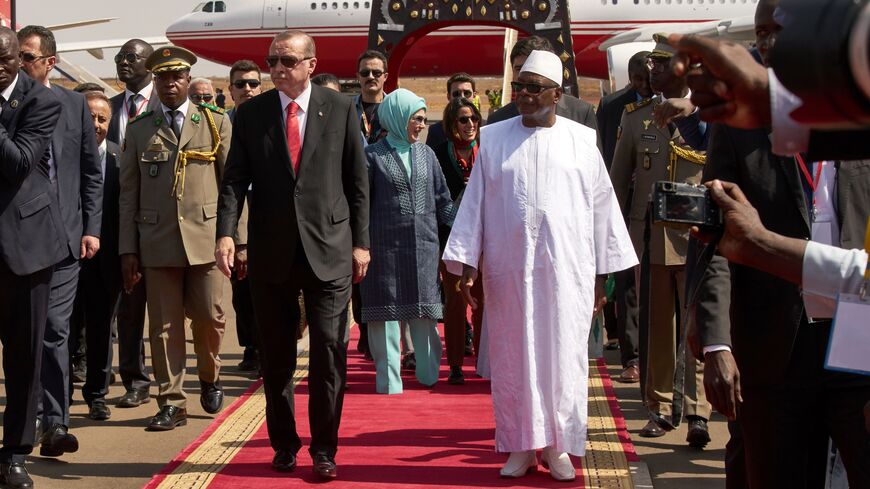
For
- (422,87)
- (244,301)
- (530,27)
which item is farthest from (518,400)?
(422,87)

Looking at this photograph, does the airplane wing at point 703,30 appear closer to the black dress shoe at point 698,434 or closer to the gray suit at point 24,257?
the black dress shoe at point 698,434

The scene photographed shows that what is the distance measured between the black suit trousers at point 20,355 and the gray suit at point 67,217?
516 mm

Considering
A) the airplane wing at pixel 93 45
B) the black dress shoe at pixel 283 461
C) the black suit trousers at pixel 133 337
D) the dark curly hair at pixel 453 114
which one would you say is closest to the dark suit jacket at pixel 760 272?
the black dress shoe at pixel 283 461

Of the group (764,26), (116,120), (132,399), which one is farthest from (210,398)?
(764,26)

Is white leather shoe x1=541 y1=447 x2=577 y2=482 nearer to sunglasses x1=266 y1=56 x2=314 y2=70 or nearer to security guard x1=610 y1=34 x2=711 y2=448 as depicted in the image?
security guard x1=610 y1=34 x2=711 y2=448

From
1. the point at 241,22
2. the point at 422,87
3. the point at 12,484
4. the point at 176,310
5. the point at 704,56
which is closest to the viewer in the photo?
Result: the point at 704,56

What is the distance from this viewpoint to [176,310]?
296 inches

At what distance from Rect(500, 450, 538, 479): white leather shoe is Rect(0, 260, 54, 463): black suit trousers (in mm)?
2098

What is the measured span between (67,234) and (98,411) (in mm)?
1340

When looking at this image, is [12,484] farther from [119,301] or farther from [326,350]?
[119,301]

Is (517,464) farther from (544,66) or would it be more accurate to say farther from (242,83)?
(242,83)

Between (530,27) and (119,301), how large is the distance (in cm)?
717

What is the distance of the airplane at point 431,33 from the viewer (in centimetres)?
3447

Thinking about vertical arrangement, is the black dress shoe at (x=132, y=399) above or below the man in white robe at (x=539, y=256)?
below
